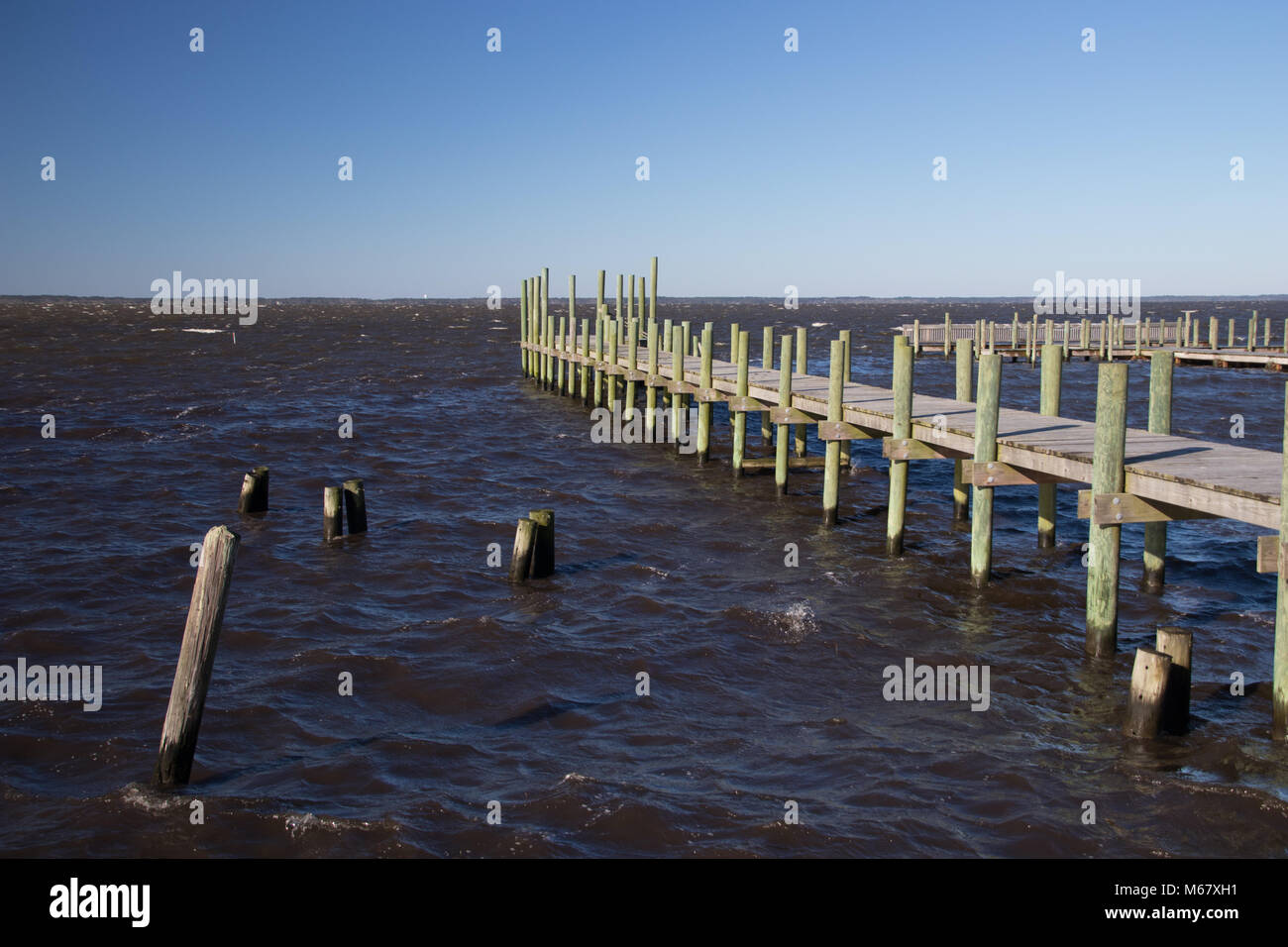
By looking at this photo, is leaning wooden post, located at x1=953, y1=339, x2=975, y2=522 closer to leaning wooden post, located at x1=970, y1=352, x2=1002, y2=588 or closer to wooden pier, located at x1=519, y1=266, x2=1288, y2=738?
wooden pier, located at x1=519, y1=266, x2=1288, y2=738

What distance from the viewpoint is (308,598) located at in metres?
12.3

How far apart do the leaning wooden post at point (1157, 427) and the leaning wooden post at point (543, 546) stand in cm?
676

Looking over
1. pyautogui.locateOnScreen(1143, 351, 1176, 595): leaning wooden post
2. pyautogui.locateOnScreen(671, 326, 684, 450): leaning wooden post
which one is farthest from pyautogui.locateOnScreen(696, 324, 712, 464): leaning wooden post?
pyautogui.locateOnScreen(1143, 351, 1176, 595): leaning wooden post

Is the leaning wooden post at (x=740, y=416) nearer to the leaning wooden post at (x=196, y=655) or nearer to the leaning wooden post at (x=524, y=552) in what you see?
the leaning wooden post at (x=524, y=552)

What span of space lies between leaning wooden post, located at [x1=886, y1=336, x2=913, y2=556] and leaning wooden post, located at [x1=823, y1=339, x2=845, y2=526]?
136 cm

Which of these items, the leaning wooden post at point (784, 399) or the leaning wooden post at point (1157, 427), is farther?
the leaning wooden post at point (784, 399)

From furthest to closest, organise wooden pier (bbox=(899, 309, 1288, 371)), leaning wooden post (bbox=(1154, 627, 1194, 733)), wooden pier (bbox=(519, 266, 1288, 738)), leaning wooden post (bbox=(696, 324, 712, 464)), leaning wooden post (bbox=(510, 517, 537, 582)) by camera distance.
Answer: wooden pier (bbox=(899, 309, 1288, 371))
leaning wooden post (bbox=(696, 324, 712, 464))
leaning wooden post (bbox=(510, 517, 537, 582))
wooden pier (bbox=(519, 266, 1288, 738))
leaning wooden post (bbox=(1154, 627, 1194, 733))

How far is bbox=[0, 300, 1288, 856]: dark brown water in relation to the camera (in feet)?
23.2

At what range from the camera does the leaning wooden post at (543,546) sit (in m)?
12.8

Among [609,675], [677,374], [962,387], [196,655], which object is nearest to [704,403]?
[677,374]

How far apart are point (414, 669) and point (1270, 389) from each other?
33974 millimetres

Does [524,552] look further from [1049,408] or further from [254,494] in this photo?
[1049,408]

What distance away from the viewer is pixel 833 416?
14.9 metres

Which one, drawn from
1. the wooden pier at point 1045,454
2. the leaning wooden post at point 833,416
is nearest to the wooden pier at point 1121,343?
the wooden pier at point 1045,454
